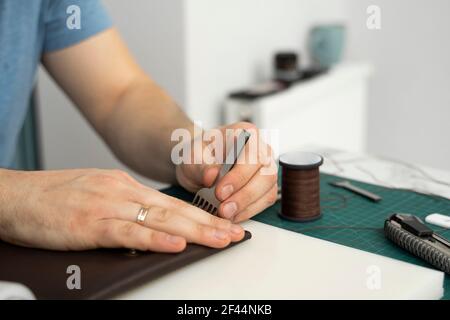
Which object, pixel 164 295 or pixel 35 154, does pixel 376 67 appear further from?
pixel 164 295

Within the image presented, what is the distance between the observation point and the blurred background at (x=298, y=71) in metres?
1.87

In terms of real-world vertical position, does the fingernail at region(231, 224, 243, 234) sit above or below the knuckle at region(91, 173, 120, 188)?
below

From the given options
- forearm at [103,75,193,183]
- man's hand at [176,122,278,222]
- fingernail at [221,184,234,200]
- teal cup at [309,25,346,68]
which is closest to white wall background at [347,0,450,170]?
teal cup at [309,25,346,68]

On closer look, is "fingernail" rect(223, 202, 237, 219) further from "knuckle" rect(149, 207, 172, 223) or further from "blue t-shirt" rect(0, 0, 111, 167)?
"blue t-shirt" rect(0, 0, 111, 167)

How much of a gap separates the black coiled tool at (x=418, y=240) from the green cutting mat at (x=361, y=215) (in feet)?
0.03

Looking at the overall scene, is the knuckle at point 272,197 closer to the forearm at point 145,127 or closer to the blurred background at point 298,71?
the forearm at point 145,127

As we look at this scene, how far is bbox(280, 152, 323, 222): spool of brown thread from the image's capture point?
860mm

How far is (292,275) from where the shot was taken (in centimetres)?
67

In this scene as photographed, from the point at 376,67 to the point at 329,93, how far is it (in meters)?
0.37

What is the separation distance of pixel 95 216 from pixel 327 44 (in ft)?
5.75

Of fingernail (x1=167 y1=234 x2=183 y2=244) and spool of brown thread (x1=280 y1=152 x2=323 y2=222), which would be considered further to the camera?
spool of brown thread (x1=280 y1=152 x2=323 y2=222)

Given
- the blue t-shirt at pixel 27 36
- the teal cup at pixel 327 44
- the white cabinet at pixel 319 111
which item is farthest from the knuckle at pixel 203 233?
the teal cup at pixel 327 44

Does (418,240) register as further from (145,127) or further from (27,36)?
(27,36)

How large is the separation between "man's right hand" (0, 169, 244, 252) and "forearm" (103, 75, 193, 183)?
0.99 ft
